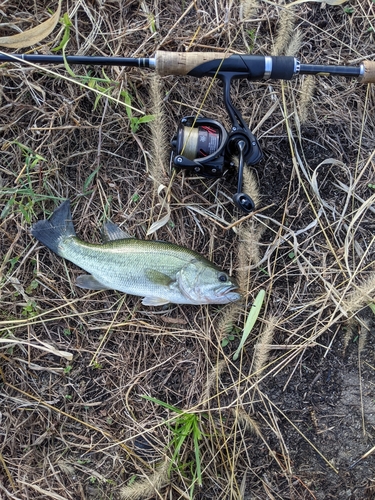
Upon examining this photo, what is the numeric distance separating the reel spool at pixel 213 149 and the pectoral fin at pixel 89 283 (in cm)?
104

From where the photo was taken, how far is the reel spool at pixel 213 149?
118 inches

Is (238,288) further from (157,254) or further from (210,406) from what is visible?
(210,406)

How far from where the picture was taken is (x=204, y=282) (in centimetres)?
313

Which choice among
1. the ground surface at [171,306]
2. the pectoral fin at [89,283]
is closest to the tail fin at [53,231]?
the ground surface at [171,306]

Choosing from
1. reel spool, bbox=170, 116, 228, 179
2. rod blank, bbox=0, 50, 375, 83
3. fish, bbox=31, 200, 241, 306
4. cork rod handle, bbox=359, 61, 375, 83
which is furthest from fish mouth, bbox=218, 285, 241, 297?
cork rod handle, bbox=359, 61, 375, 83

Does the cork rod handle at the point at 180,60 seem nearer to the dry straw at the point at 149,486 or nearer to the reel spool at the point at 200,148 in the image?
the reel spool at the point at 200,148

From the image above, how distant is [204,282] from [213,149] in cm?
95

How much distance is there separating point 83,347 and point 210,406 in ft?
3.56

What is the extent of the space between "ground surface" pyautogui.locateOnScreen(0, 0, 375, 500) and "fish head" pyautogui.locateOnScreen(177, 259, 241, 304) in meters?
0.22

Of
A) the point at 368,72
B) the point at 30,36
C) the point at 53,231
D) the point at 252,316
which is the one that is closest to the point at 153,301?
the point at 252,316

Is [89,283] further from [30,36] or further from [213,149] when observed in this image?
[30,36]

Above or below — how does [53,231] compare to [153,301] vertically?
above

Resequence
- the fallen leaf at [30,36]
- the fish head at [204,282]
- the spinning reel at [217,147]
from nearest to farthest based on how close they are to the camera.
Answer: the fallen leaf at [30,36] < the spinning reel at [217,147] < the fish head at [204,282]

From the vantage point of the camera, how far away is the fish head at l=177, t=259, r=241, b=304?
3.14 meters
